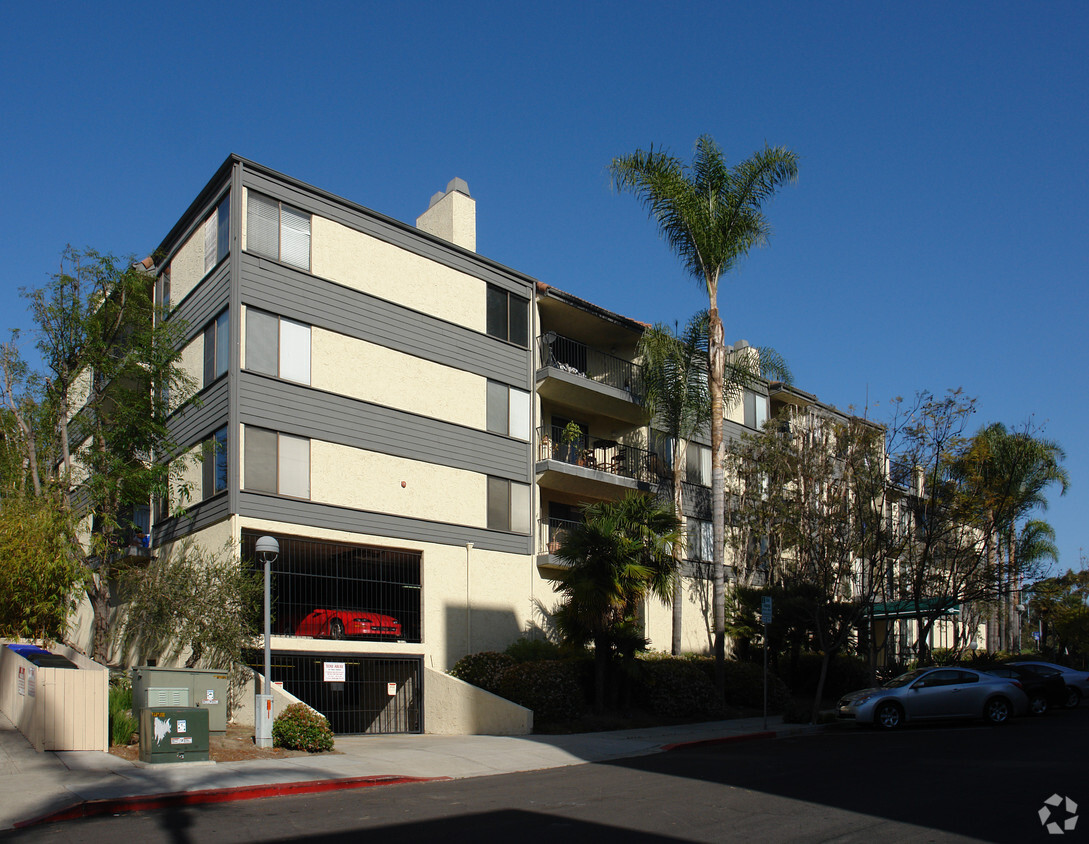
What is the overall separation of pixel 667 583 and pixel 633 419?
35.9 ft

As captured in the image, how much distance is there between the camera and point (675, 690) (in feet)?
80.2

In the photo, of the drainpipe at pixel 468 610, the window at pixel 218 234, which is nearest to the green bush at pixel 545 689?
the drainpipe at pixel 468 610

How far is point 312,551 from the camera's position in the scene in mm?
23641

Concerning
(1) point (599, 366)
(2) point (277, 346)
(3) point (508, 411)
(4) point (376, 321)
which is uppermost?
(1) point (599, 366)

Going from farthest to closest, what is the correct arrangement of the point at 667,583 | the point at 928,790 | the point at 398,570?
the point at 398,570, the point at 667,583, the point at 928,790

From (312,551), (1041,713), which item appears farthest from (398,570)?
(1041,713)

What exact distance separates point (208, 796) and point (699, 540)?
24060 mm

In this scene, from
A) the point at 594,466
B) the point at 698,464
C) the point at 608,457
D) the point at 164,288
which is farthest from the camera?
the point at 698,464

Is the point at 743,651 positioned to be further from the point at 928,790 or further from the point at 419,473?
the point at 928,790

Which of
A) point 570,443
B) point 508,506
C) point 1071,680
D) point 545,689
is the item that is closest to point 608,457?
point 570,443

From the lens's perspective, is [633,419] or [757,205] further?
[633,419]

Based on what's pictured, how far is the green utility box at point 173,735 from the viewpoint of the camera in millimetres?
14977

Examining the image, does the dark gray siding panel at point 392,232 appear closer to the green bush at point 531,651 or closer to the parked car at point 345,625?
the parked car at point 345,625

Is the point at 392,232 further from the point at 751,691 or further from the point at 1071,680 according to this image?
the point at 1071,680
